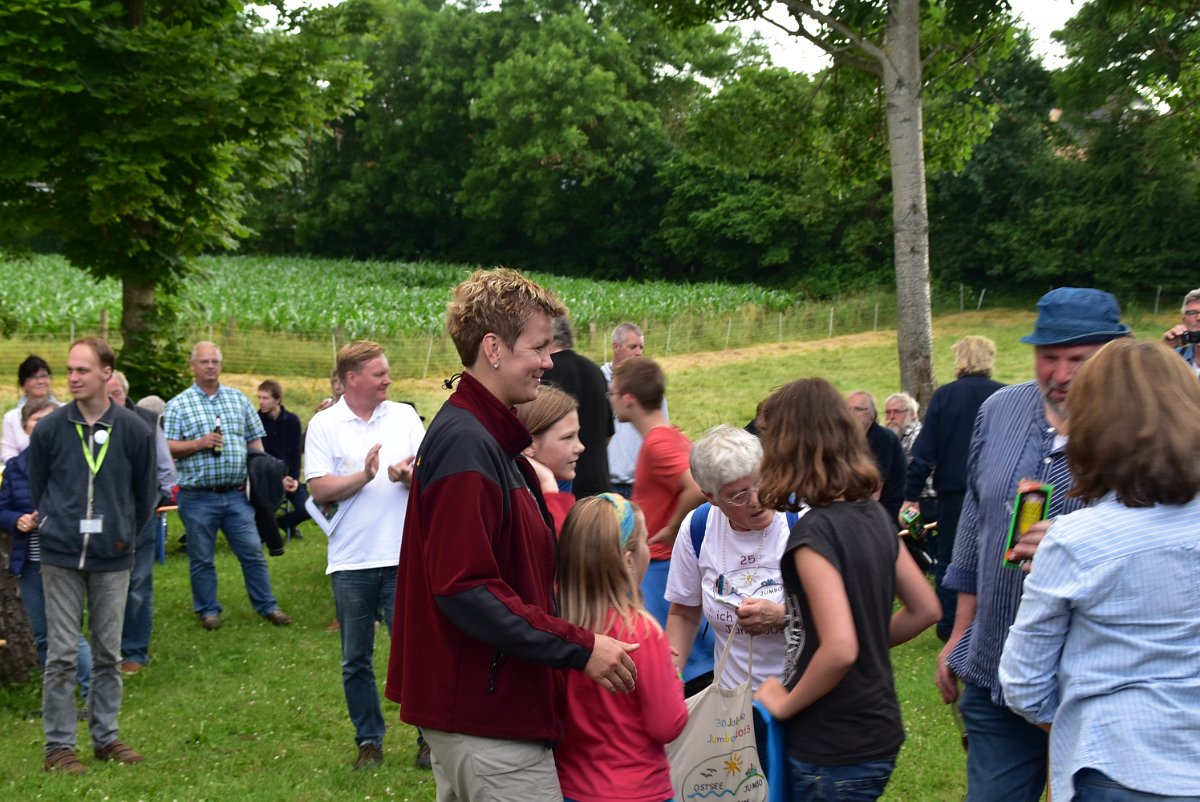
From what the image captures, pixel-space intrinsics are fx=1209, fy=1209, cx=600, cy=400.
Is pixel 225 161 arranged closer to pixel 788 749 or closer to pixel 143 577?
pixel 143 577

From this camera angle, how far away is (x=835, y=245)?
55.8 meters

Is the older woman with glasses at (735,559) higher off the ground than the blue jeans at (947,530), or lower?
higher

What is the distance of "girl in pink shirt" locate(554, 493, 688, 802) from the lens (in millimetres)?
3295

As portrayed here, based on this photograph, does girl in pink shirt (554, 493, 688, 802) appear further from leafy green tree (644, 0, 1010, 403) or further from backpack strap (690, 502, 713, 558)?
leafy green tree (644, 0, 1010, 403)

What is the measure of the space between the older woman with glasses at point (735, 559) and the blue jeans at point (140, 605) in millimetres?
5497

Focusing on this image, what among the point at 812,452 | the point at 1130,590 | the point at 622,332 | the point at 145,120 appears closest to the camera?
the point at 1130,590

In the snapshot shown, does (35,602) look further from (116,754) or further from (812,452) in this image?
(812,452)

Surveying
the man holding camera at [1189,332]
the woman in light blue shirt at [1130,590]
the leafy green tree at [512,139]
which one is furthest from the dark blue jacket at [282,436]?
the leafy green tree at [512,139]

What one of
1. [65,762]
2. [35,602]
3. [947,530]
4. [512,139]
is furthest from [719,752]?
[512,139]

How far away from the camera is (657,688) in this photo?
130 inches

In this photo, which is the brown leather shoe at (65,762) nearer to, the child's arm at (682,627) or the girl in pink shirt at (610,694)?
the child's arm at (682,627)

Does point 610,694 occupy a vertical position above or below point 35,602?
above

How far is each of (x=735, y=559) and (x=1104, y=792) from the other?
164cm

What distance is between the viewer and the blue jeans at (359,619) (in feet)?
19.9
